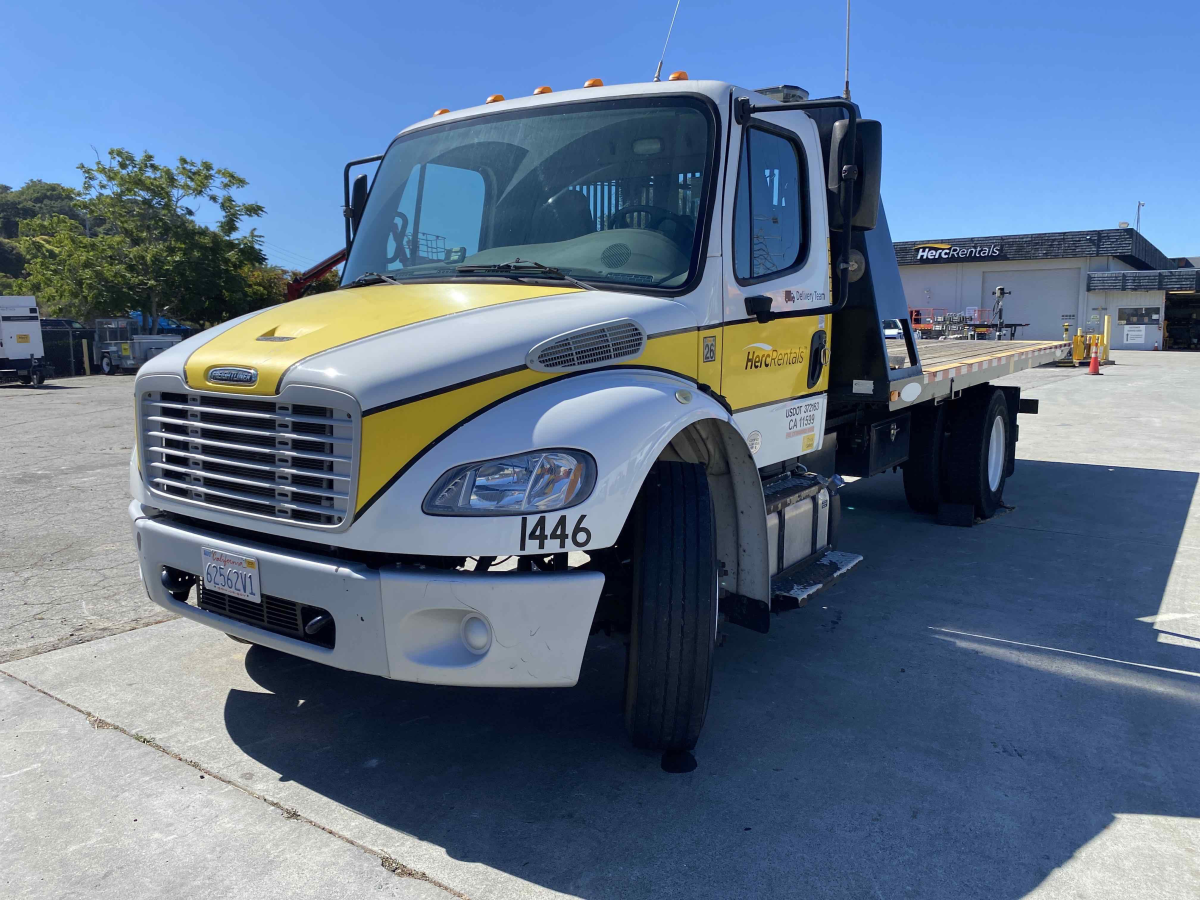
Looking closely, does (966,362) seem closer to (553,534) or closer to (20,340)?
(553,534)

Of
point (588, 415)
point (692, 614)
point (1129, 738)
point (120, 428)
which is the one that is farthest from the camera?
point (120, 428)

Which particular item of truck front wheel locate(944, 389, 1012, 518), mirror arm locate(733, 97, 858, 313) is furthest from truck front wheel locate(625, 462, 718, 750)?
truck front wheel locate(944, 389, 1012, 518)

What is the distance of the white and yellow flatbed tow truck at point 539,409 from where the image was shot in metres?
2.86

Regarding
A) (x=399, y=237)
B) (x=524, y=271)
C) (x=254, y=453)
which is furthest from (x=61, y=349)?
(x=254, y=453)

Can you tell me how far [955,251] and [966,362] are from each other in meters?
42.2

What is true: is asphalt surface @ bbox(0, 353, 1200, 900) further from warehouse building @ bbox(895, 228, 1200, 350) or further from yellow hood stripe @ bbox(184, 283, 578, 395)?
warehouse building @ bbox(895, 228, 1200, 350)

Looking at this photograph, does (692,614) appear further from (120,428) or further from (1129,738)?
(120,428)

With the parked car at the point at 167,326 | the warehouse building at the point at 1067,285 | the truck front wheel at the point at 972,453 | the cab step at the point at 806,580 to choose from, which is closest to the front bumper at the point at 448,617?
the cab step at the point at 806,580

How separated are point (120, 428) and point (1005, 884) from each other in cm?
1405

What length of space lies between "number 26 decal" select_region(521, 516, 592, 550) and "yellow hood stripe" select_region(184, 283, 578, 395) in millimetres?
930

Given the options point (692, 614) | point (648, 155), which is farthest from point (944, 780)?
point (648, 155)

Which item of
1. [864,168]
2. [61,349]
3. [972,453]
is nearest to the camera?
[864,168]

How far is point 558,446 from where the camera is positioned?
2867 mm

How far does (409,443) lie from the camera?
112 inches
